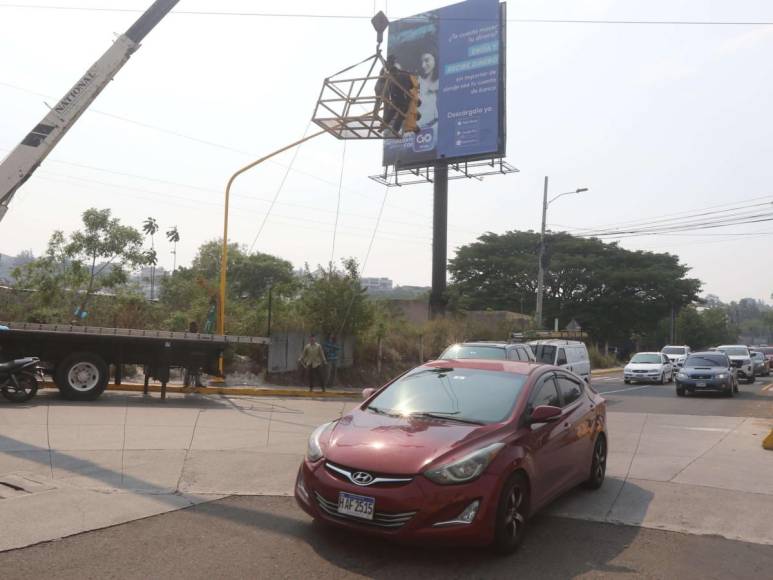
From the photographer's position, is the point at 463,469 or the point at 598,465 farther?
the point at 598,465

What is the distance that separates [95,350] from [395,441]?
1074 centimetres

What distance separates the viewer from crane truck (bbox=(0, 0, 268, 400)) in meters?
13.2

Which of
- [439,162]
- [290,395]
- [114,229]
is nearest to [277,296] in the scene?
[290,395]

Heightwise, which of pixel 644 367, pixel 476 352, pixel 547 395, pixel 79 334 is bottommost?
pixel 644 367

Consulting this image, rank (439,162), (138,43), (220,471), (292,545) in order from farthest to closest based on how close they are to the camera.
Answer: (439,162) < (138,43) < (220,471) < (292,545)

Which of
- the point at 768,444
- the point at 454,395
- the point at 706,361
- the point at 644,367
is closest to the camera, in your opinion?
the point at 454,395

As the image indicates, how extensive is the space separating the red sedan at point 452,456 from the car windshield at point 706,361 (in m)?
17.6

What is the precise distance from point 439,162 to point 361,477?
30.5m

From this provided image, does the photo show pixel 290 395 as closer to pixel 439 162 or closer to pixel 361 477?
pixel 361 477

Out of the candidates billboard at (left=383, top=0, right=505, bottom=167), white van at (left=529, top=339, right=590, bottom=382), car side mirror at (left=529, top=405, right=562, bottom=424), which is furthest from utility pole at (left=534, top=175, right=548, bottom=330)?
car side mirror at (left=529, top=405, right=562, bottom=424)

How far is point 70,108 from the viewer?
44.6 ft

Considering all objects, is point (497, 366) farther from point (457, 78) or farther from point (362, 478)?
point (457, 78)

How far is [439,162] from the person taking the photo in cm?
3419

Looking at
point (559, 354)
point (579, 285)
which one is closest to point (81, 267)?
point (559, 354)
